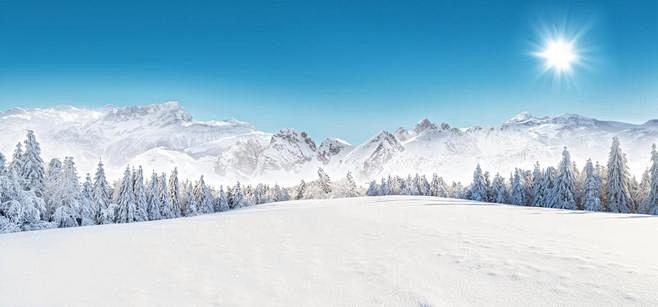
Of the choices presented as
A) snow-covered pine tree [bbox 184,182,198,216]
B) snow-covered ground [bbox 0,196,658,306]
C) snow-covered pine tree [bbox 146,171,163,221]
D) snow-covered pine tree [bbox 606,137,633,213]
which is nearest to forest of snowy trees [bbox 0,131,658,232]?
snow-covered pine tree [bbox 606,137,633,213]

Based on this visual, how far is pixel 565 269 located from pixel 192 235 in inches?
329

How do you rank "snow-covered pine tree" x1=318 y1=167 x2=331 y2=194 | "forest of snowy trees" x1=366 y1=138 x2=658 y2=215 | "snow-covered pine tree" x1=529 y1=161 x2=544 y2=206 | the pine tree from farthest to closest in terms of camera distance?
1. "snow-covered pine tree" x1=318 y1=167 x2=331 y2=194
2. the pine tree
3. "snow-covered pine tree" x1=529 y1=161 x2=544 y2=206
4. "forest of snowy trees" x1=366 y1=138 x2=658 y2=215

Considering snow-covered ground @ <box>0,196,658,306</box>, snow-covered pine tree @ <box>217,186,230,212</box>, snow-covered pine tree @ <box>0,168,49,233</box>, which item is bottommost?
snow-covered pine tree @ <box>217,186,230,212</box>

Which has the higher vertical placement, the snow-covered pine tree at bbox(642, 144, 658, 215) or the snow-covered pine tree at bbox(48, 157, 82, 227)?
the snow-covered pine tree at bbox(642, 144, 658, 215)

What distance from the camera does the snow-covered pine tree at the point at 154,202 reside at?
45781 millimetres

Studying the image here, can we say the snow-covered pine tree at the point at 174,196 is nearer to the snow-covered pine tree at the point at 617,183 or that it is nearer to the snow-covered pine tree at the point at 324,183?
the snow-covered pine tree at the point at 324,183

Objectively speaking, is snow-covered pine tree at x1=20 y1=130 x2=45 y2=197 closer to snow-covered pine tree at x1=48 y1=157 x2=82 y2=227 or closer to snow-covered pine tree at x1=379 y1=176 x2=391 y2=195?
snow-covered pine tree at x1=48 y1=157 x2=82 y2=227

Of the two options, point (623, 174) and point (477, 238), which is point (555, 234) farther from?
point (623, 174)

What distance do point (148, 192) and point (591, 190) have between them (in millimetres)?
52639

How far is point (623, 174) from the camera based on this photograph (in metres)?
36.4

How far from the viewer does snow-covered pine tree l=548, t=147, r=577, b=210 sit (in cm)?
3988

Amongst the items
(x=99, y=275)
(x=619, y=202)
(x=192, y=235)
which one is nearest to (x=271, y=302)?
(x=99, y=275)

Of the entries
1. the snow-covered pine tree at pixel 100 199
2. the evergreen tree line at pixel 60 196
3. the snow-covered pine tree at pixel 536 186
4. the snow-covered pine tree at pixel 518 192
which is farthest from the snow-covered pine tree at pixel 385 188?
the snow-covered pine tree at pixel 100 199

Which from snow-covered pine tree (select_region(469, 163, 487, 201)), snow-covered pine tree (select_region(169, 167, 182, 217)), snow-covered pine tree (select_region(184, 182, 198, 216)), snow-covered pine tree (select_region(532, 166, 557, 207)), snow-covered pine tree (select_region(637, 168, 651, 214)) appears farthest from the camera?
snow-covered pine tree (select_region(469, 163, 487, 201))
